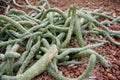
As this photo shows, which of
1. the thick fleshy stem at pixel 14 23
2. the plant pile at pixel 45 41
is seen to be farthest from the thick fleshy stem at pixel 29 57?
the thick fleshy stem at pixel 14 23

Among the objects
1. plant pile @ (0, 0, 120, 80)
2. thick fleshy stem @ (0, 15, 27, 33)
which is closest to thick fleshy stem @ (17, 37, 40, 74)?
plant pile @ (0, 0, 120, 80)

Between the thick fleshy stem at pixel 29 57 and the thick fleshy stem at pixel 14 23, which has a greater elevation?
the thick fleshy stem at pixel 14 23

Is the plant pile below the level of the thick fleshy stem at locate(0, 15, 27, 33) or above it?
below

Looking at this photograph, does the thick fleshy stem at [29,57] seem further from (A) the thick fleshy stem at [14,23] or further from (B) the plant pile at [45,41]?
(A) the thick fleshy stem at [14,23]

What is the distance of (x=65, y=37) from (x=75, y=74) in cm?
35

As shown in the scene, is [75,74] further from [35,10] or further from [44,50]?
[35,10]

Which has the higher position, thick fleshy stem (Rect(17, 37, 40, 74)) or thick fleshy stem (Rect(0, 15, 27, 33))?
thick fleshy stem (Rect(0, 15, 27, 33))

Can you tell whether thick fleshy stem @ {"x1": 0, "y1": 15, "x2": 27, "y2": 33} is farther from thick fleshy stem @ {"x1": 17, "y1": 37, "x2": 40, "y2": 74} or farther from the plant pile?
thick fleshy stem @ {"x1": 17, "y1": 37, "x2": 40, "y2": 74}

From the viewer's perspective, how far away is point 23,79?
1.44m

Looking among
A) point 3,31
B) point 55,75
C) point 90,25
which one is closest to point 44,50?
point 55,75

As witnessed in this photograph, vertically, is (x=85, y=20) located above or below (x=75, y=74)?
above

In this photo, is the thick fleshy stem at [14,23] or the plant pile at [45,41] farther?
the thick fleshy stem at [14,23]

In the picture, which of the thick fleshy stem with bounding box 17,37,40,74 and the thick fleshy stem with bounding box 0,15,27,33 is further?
the thick fleshy stem with bounding box 0,15,27,33

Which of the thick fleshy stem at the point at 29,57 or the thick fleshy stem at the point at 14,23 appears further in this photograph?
the thick fleshy stem at the point at 14,23
